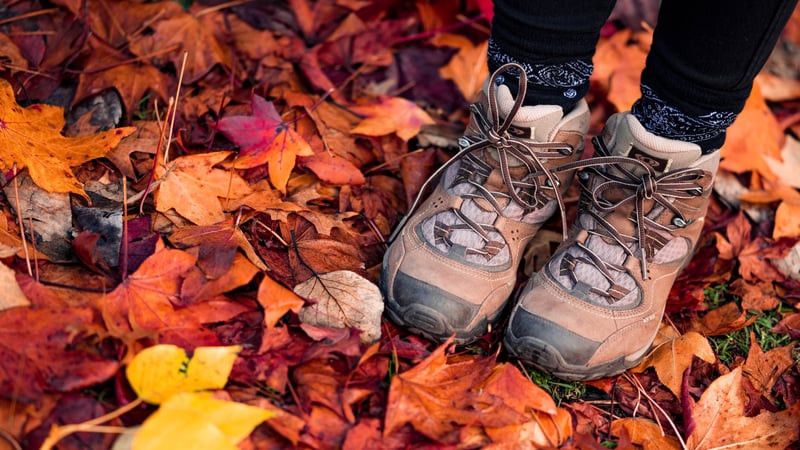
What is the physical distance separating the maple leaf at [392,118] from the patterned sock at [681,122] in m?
0.55

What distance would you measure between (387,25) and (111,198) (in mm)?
930

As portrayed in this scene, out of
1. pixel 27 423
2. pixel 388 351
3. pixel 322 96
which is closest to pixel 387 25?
pixel 322 96

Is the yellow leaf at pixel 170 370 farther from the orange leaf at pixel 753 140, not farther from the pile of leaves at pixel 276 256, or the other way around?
the orange leaf at pixel 753 140

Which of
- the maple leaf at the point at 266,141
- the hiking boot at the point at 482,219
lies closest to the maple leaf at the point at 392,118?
the maple leaf at the point at 266,141

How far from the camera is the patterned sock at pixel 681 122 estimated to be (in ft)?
3.50

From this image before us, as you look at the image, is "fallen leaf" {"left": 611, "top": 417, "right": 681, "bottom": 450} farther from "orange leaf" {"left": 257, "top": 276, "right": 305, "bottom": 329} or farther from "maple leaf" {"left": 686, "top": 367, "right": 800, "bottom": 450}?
"orange leaf" {"left": 257, "top": 276, "right": 305, "bottom": 329}

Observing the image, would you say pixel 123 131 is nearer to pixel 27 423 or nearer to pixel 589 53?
pixel 27 423

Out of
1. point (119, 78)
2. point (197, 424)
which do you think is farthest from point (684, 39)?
point (119, 78)

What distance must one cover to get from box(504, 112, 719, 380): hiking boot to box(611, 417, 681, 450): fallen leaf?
0.09m

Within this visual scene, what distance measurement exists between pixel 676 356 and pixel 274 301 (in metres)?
0.73

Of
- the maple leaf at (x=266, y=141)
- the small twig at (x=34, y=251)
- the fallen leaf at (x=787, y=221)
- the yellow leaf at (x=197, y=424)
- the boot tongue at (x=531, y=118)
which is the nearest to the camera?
the yellow leaf at (x=197, y=424)

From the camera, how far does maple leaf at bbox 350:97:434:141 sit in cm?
150

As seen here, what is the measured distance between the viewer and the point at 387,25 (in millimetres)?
1818

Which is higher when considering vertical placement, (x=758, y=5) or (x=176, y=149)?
(x=758, y=5)
